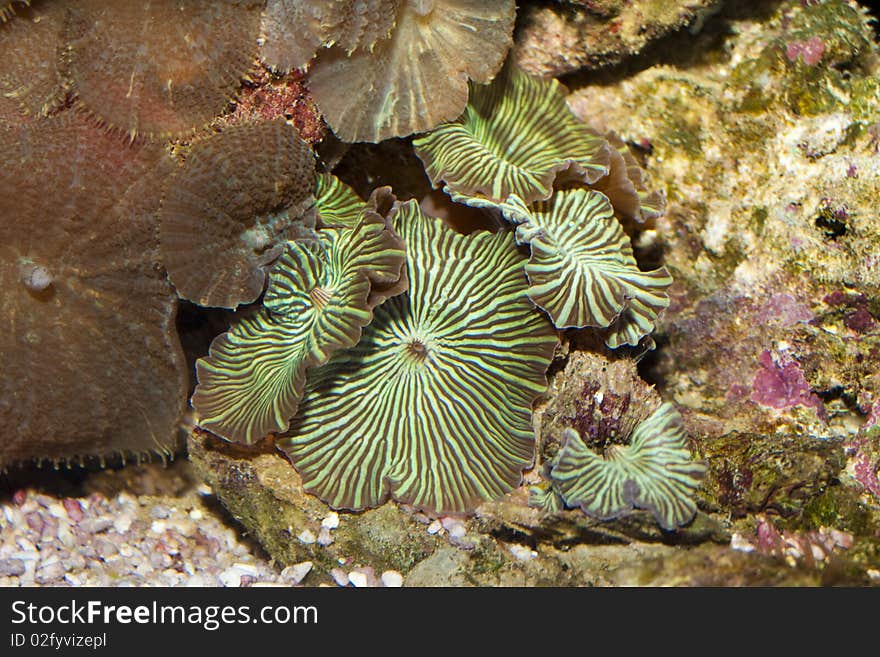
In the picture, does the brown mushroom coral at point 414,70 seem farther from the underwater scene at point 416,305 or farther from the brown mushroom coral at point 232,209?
the brown mushroom coral at point 232,209

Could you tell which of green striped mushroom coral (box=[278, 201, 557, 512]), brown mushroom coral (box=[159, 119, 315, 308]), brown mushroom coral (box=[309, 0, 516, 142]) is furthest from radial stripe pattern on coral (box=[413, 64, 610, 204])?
brown mushroom coral (box=[159, 119, 315, 308])

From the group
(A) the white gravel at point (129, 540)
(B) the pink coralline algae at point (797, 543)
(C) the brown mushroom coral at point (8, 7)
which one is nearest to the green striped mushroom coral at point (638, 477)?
(B) the pink coralline algae at point (797, 543)

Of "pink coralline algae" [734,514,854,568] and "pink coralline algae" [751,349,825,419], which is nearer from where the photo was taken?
"pink coralline algae" [734,514,854,568]

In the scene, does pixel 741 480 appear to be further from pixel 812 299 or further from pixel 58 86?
pixel 58 86

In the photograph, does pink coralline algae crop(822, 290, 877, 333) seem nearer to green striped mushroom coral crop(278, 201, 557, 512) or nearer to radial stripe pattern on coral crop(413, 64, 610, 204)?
radial stripe pattern on coral crop(413, 64, 610, 204)

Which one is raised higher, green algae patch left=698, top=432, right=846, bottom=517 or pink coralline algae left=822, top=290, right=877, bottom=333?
pink coralline algae left=822, top=290, right=877, bottom=333

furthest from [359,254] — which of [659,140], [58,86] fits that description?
[659,140]
